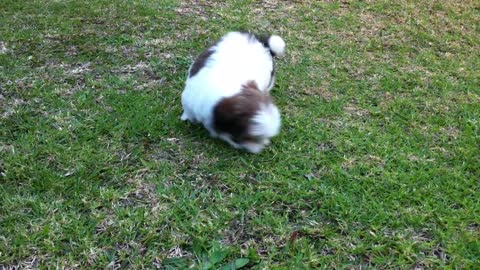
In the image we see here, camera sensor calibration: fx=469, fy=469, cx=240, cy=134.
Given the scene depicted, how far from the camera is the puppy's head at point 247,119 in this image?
7.95 feet

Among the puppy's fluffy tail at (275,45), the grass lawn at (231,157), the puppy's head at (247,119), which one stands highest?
the puppy's fluffy tail at (275,45)

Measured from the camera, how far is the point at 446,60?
374cm

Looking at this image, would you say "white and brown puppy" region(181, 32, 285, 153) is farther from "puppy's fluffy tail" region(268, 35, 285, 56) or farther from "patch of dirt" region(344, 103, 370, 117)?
"patch of dirt" region(344, 103, 370, 117)

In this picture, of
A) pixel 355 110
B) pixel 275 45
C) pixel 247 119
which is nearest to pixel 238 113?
pixel 247 119

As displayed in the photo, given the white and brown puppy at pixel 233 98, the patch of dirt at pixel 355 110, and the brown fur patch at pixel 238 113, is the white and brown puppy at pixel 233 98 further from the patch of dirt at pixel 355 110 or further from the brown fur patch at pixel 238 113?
the patch of dirt at pixel 355 110

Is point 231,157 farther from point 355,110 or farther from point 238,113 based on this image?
point 355,110

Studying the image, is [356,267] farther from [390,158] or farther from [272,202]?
[390,158]

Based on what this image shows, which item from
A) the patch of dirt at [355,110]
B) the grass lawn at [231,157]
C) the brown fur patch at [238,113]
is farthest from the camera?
the patch of dirt at [355,110]

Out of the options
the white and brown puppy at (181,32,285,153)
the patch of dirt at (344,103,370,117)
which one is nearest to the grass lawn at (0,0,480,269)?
the patch of dirt at (344,103,370,117)

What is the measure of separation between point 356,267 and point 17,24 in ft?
11.6

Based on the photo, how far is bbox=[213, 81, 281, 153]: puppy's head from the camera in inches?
95.4

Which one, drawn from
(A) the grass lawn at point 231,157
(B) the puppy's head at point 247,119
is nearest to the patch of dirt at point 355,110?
(A) the grass lawn at point 231,157

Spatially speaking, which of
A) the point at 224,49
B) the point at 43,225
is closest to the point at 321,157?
the point at 224,49

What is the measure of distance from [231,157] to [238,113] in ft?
0.91
